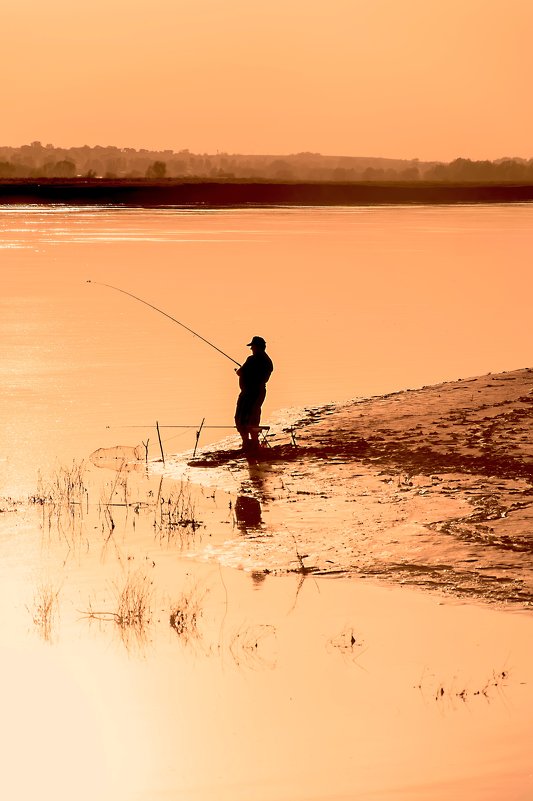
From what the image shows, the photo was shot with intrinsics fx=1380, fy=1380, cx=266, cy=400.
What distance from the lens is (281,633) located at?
32.9 feet

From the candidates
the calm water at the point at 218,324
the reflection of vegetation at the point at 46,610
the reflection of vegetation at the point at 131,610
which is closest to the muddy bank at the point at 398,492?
the reflection of vegetation at the point at 131,610

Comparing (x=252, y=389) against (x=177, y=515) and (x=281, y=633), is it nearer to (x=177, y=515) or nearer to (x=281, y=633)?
(x=177, y=515)

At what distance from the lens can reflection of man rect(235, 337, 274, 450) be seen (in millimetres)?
15078

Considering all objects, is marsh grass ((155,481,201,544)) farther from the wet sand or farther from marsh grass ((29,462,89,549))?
marsh grass ((29,462,89,549))

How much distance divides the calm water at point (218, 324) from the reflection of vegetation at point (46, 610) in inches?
172

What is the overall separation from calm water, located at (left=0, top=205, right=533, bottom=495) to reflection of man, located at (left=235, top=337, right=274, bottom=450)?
2128 millimetres

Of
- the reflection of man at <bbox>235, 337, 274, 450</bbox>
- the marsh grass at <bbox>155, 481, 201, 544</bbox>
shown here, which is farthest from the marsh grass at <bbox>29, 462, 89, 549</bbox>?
the reflection of man at <bbox>235, 337, 274, 450</bbox>

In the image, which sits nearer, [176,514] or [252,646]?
[252,646]

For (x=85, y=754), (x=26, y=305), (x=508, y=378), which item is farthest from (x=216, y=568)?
(x=26, y=305)

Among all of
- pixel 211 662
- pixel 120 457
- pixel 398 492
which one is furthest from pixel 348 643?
pixel 120 457

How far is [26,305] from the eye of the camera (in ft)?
147

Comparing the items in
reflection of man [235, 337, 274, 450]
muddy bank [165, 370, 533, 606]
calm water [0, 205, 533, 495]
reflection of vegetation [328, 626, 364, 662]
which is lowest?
calm water [0, 205, 533, 495]

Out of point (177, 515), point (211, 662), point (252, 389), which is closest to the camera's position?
point (211, 662)

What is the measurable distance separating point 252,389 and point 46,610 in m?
5.38
